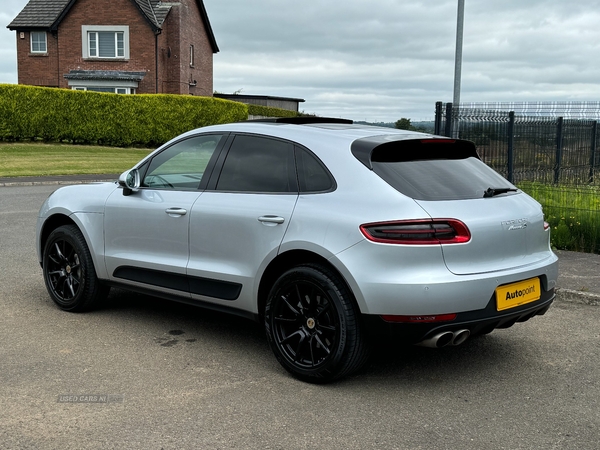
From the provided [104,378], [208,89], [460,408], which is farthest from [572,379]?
[208,89]

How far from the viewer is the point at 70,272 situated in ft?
20.9

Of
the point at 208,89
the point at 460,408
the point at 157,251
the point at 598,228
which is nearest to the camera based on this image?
the point at 460,408

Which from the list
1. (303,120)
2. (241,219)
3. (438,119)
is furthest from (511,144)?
(241,219)

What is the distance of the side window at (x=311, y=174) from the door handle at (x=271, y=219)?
0.25 metres

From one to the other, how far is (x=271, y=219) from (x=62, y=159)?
23.9 m

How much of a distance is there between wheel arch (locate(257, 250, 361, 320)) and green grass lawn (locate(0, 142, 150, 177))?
1794 cm

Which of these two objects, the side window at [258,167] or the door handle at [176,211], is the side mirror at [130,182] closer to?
the door handle at [176,211]

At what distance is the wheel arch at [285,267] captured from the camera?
451 cm

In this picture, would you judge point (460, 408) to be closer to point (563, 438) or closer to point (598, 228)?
point (563, 438)

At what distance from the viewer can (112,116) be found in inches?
1315

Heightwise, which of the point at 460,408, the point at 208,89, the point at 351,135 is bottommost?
the point at 460,408

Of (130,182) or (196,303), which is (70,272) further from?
(196,303)

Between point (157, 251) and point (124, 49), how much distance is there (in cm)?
3791

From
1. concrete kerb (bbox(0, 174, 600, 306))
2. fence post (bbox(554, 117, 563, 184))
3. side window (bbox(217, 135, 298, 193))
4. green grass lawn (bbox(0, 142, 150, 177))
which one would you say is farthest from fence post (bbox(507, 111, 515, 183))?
green grass lawn (bbox(0, 142, 150, 177))
